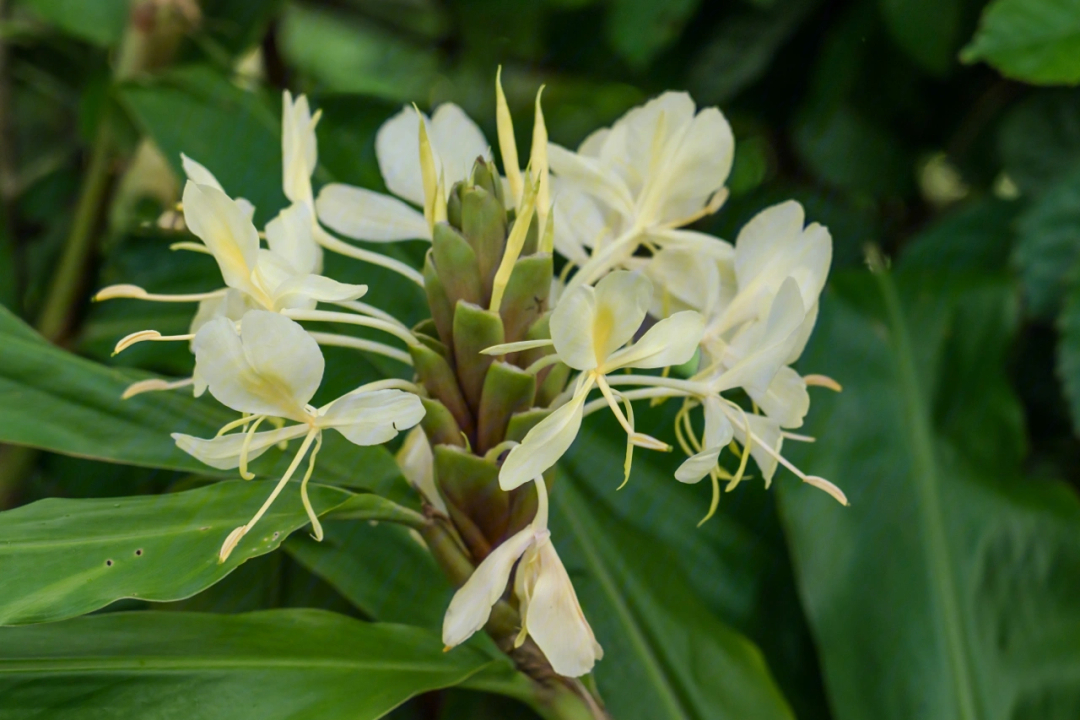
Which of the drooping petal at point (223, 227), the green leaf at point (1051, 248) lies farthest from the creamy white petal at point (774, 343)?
the green leaf at point (1051, 248)

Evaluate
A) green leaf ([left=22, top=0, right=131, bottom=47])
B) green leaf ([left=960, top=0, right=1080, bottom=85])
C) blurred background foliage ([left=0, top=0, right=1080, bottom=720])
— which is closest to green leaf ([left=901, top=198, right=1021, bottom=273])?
blurred background foliage ([left=0, top=0, right=1080, bottom=720])

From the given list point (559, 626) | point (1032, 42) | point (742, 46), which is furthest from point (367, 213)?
point (742, 46)

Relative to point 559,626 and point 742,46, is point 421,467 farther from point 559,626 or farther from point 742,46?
point 742,46

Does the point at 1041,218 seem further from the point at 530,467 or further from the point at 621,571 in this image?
the point at 530,467

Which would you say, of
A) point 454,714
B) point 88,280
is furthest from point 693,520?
point 88,280

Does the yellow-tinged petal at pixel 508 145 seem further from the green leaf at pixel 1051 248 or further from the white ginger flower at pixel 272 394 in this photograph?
the green leaf at pixel 1051 248

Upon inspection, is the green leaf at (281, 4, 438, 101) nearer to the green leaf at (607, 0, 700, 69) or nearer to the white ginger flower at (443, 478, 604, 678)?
A: the green leaf at (607, 0, 700, 69)
